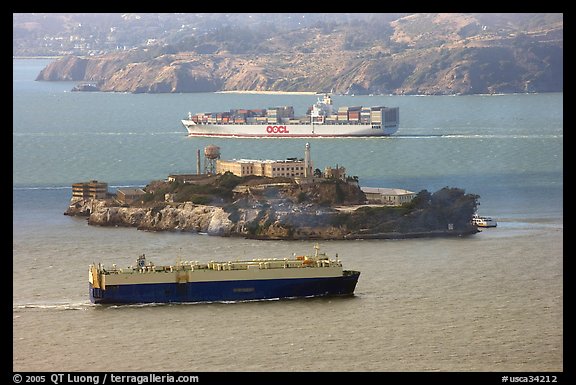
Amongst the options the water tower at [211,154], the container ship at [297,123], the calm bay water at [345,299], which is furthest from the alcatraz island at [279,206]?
the container ship at [297,123]

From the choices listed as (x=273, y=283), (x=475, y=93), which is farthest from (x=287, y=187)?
(x=475, y=93)

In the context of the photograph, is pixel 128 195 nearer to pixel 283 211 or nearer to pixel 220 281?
pixel 283 211

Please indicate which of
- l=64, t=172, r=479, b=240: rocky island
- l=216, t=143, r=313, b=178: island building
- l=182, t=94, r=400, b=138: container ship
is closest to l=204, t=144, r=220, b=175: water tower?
l=216, t=143, r=313, b=178: island building

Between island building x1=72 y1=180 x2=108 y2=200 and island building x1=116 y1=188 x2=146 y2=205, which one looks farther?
island building x1=72 y1=180 x2=108 y2=200

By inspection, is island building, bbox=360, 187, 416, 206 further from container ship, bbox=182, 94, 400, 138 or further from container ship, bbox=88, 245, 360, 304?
container ship, bbox=182, 94, 400, 138

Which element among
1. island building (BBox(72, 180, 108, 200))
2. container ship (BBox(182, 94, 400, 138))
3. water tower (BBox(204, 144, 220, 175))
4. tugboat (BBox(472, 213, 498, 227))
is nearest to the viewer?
tugboat (BBox(472, 213, 498, 227))
